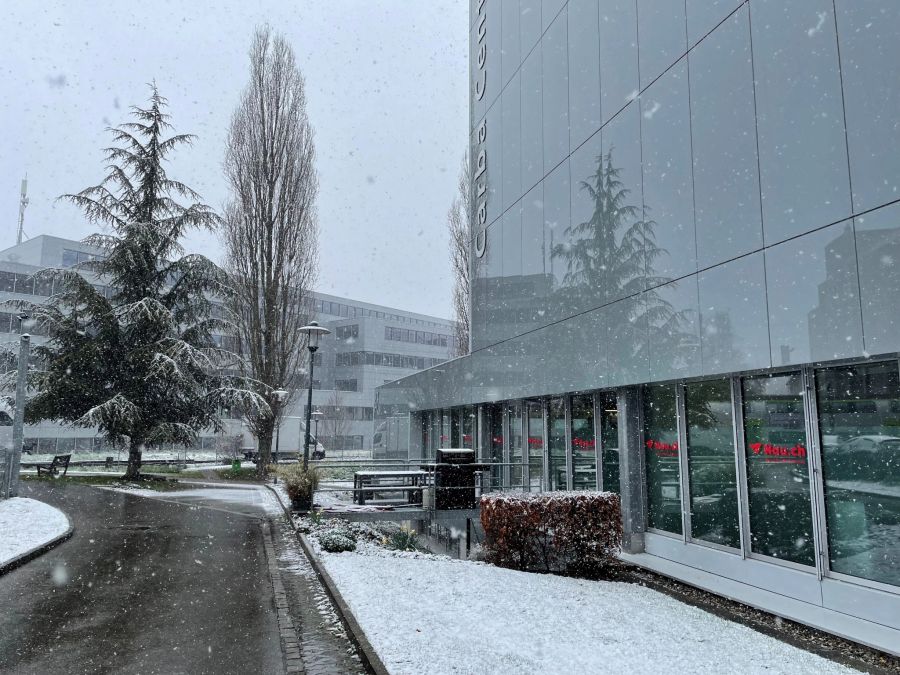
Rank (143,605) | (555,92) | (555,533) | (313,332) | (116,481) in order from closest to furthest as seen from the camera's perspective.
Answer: (143,605), (555,533), (555,92), (313,332), (116,481)

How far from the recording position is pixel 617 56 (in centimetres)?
1136

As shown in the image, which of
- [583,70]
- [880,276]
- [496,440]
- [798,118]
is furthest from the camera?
[496,440]

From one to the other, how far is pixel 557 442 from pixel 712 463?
528cm

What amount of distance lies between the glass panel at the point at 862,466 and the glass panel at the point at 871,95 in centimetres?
195

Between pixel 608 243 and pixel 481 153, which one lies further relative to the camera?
pixel 481 153

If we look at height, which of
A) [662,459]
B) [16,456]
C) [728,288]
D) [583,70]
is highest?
[583,70]

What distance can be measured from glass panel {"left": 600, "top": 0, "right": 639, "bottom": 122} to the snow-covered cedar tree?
1757 cm

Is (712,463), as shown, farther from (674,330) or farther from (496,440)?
(496,440)

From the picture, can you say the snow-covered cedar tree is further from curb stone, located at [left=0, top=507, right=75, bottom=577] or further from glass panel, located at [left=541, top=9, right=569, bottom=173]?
glass panel, located at [left=541, top=9, right=569, bottom=173]

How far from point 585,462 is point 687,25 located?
8233 millimetres

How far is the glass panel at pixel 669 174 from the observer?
9328 mm

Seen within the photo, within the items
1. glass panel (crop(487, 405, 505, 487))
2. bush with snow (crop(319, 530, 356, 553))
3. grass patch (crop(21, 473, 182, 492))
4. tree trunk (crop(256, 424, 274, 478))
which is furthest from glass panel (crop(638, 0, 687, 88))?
tree trunk (crop(256, 424, 274, 478))

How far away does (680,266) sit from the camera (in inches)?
370

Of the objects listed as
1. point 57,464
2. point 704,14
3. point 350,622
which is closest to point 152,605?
point 350,622
